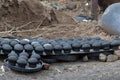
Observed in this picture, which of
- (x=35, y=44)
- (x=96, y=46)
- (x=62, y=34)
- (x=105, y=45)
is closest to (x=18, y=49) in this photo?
(x=35, y=44)

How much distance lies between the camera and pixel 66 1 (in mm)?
9047

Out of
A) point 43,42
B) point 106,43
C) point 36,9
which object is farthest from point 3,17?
point 106,43

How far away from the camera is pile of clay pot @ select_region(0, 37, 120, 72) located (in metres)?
4.52

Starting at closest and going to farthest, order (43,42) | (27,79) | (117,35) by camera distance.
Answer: (27,79) < (43,42) < (117,35)

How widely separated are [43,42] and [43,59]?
0.84 ft

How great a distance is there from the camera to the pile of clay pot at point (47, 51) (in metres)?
4.52

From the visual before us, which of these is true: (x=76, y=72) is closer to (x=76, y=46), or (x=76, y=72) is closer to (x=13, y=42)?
(x=76, y=46)

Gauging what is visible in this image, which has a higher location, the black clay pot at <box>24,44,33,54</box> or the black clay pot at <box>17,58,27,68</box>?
the black clay pot at <box>24,44,33,54</box>

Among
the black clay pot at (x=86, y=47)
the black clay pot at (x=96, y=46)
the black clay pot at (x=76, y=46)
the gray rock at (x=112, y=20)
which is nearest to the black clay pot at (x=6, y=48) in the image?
the black clay pot at (x=76, y=46)

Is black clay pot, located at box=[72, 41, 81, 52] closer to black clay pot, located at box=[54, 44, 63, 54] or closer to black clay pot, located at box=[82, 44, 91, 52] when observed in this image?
black clay pot, located at box=[82, 44, 91, 52]

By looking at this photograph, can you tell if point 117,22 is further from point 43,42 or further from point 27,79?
point 27,79

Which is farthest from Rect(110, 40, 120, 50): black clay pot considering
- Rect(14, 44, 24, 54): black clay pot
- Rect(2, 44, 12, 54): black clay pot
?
Rect(2, 44, 12, 54): black clay pot

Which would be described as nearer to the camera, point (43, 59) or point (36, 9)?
point (43, 59)

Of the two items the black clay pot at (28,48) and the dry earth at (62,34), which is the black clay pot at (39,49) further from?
the dry earth at (62,34)
